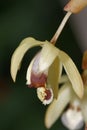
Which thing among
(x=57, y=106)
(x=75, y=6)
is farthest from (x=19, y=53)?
(x=57, y=106)

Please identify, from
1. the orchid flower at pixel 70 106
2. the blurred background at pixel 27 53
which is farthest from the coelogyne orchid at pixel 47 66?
the blurred background at pixel 27 53

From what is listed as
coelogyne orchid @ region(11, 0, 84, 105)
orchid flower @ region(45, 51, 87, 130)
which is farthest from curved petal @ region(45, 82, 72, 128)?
coelogyne orchid @ region(11, 0, 84, 105)

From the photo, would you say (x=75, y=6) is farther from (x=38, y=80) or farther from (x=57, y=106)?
(x=57, y=106)

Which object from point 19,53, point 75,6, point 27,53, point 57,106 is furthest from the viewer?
point 27,53

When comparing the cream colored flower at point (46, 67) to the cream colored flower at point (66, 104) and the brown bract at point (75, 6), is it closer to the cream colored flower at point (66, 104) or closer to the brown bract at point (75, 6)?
the brown bract at point (75, 6)

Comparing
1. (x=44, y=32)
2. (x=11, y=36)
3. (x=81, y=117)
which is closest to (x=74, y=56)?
(x=44, y=32)

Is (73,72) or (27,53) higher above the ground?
(73,72)
